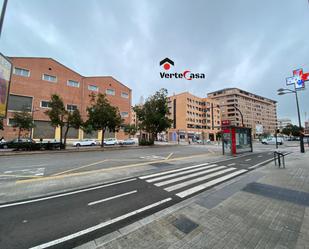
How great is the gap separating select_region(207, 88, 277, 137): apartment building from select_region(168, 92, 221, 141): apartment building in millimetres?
16391

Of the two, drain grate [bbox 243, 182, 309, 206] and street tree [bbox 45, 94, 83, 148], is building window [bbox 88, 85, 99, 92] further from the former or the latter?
drain grate [bbox 243, 182, 309, 206]

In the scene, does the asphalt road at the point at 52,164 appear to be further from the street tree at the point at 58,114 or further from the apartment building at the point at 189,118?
the apartment building at the point at 189,118

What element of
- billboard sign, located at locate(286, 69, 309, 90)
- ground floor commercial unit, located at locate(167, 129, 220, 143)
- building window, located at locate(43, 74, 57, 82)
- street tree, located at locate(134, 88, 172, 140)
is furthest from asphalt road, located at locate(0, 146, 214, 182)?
ground floor commercial unit, located at locate(167, 129, 220, 143)

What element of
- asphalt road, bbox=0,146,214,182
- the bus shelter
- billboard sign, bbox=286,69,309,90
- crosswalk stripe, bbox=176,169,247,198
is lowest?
asphalt road, bbox=0,146,214,182

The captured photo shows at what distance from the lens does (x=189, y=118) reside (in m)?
64.6

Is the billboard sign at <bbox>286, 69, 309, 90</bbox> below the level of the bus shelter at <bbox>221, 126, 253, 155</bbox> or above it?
above

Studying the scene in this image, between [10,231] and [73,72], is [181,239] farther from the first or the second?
[73,72]

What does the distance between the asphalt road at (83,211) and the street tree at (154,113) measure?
25.1m

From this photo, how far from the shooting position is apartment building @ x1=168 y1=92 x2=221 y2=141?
6309 cm

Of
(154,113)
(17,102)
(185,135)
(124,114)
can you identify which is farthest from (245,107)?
(17,102)

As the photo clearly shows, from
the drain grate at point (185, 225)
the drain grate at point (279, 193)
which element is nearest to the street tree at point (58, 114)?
the drain grate at point (185, 225)

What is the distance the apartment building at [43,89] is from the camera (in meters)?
29.1

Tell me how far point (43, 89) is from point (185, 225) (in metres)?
39.6

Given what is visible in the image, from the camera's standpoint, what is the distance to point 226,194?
4.83m
